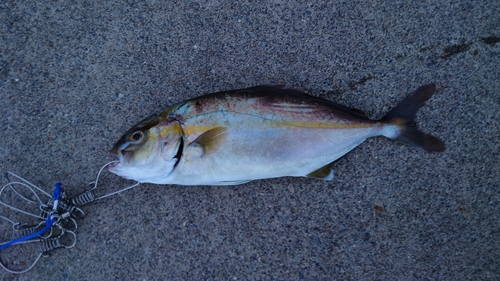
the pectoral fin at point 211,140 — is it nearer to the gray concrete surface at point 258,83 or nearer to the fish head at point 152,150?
the fish head at point 152,150

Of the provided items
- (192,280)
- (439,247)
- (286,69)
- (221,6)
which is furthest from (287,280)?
(221,6)

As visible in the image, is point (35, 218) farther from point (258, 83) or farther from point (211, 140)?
point (258, 83)

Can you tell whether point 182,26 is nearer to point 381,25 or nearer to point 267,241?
point 381,25

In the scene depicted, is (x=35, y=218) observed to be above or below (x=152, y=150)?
below

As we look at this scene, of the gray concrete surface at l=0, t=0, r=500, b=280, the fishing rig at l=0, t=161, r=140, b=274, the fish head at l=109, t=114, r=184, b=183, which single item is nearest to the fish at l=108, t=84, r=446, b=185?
the fish head at l=109, t=114, r=184, b=183

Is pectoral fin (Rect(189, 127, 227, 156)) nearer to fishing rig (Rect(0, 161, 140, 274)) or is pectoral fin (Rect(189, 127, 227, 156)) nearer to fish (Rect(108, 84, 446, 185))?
fish (Rect(108, 84, 446, 185))

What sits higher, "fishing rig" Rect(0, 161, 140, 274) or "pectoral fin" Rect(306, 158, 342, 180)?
"pectoral fin" Rect(306, 158, 342, 180)

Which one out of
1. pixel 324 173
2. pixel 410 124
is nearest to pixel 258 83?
pixel 324 173

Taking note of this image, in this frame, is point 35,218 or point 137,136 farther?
point 35,218
